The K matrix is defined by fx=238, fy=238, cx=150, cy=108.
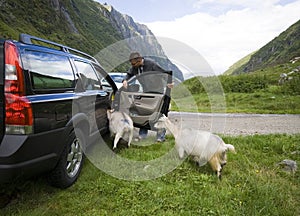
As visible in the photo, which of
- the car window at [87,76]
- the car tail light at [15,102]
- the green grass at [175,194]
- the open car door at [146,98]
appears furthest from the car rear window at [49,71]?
the open car door at [146,98]

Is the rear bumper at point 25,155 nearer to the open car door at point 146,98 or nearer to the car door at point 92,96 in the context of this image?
the car door at point 92,96

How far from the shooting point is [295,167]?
4301 mm

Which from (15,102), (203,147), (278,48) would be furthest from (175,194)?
(278,48)

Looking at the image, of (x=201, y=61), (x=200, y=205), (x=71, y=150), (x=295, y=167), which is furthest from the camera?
(x=201, y=61)

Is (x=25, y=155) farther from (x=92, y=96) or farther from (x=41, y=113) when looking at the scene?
(x=92, y=96)

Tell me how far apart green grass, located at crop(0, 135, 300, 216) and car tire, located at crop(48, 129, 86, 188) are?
147 millimetres

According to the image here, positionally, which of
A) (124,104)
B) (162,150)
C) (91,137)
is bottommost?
(162,150)

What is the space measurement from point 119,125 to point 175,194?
2094 millimetres

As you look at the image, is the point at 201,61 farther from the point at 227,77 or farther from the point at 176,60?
the point at 227,77

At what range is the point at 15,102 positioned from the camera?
103 inches

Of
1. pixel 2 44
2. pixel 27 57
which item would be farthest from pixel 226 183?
pixel 2 44

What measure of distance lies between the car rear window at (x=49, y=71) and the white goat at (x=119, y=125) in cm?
158

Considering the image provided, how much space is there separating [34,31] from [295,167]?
9345 cm

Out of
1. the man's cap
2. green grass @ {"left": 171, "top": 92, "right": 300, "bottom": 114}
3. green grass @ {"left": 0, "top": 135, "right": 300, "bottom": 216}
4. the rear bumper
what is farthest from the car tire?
green grass @ {"left": 171, "top": 92, "right": 300, "bottom": 114}
